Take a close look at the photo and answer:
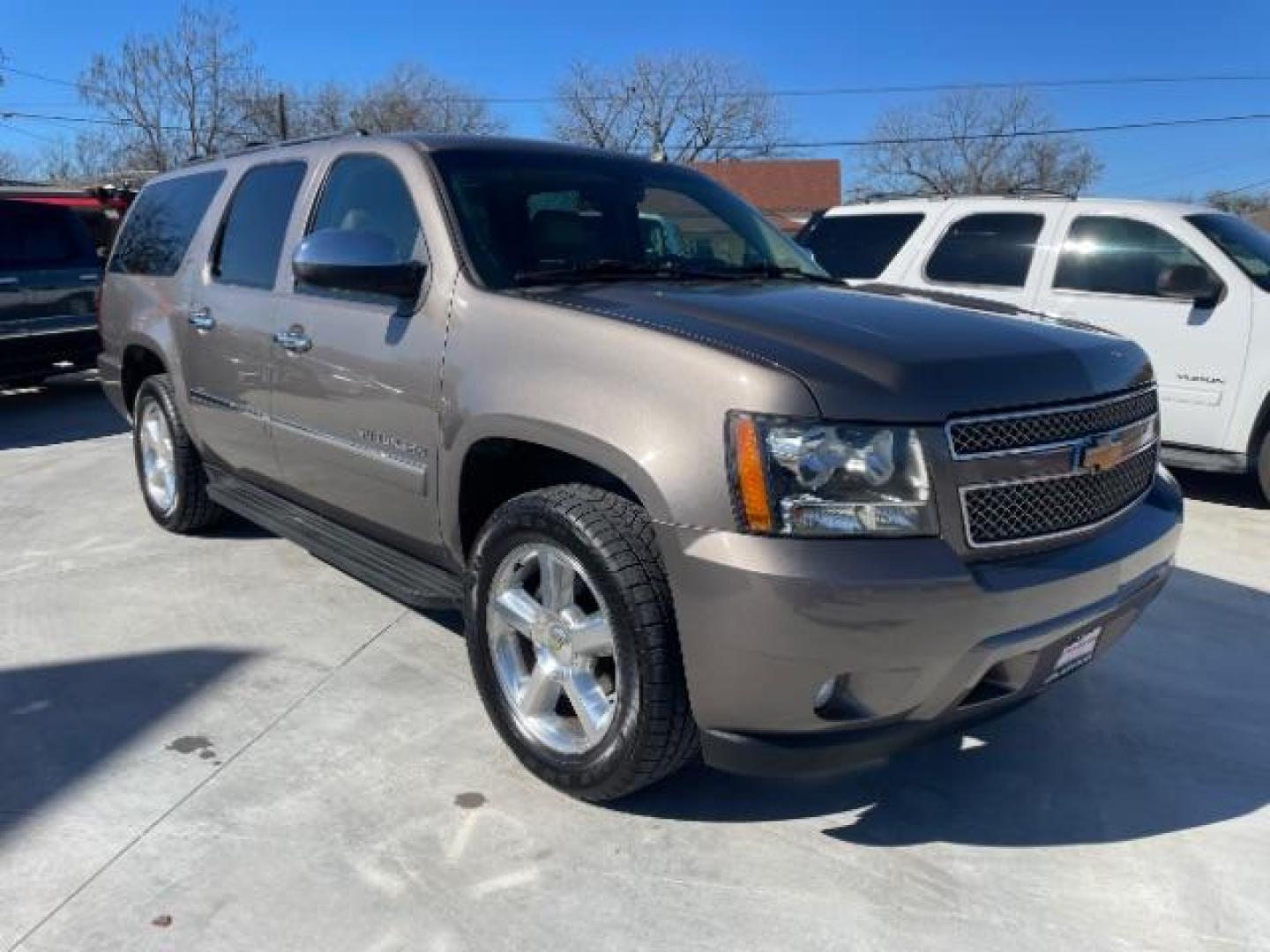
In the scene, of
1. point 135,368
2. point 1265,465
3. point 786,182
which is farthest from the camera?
point 786,182

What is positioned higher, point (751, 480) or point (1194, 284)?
point (1194, 284)

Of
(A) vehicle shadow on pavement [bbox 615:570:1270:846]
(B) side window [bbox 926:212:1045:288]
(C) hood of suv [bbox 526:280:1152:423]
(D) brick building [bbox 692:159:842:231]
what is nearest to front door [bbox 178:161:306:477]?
(C) hood of suv [bbox 526:280:1152:423]

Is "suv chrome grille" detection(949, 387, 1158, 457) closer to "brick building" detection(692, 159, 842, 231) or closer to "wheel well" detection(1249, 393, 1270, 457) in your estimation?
"wheel well" detection(1249, 393, 1270, 457)

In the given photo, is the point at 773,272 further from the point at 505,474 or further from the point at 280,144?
the point at 280,144

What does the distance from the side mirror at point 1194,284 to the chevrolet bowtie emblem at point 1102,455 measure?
429 centimetres

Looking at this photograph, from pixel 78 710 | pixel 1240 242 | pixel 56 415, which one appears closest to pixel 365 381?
pixel 78 710

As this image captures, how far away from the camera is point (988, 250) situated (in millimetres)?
7480

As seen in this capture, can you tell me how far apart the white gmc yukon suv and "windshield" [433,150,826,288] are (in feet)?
6.57

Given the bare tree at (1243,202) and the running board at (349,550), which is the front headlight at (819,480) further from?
the bare tree at (1243,202)

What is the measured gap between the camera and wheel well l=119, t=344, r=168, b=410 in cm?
559

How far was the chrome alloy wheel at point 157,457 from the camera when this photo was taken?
5422 millimetres

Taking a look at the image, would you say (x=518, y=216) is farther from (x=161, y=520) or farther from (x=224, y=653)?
(x=161, y=520)

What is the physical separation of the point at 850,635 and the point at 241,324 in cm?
302

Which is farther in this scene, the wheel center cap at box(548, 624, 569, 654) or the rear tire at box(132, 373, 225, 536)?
the rear tire at box(132, 373, 225, 536)
